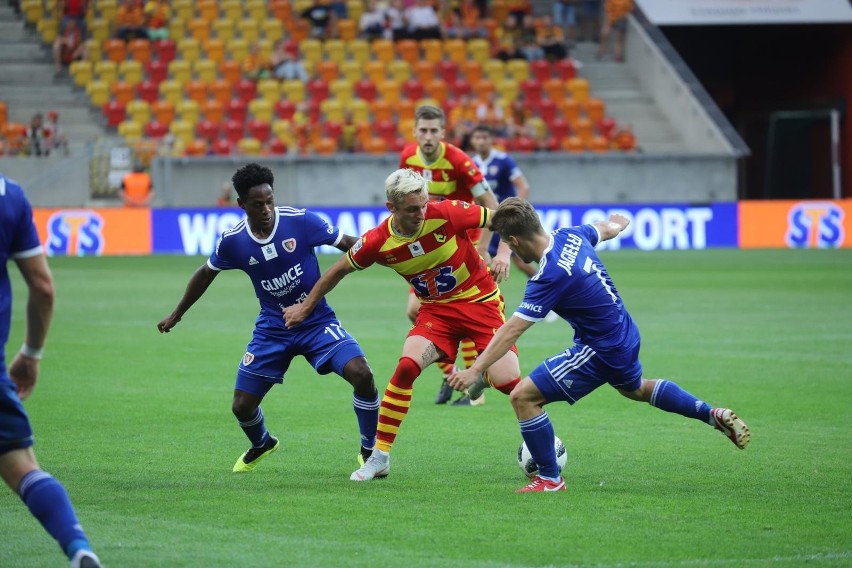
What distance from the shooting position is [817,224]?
28.0 m

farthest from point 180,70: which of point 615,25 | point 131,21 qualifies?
point 615,25

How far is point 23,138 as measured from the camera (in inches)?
1211

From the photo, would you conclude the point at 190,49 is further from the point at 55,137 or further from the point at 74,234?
the point at 74,234

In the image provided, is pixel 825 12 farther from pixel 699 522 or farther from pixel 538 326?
pixel 699 522

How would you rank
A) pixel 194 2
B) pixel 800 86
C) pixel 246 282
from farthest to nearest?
1. pixel 800 86
2. pixel 194 2
3. pixel 246 282

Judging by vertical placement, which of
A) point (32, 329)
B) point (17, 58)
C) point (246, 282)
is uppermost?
point (17, 58)

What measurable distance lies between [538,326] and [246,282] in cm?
847

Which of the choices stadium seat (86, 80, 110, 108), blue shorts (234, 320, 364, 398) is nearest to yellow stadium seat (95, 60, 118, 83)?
stadium seat (86, 80, 110, 108)

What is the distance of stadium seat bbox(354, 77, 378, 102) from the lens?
109ft

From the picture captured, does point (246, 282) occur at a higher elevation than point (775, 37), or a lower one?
lower

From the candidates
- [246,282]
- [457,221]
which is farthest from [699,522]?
[246,282]

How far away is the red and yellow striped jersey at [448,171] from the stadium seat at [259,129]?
68.8 feet

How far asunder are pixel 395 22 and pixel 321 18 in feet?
6.91

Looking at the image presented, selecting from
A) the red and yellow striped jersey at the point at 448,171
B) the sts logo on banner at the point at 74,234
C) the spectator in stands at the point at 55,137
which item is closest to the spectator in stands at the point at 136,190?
the sts logo on banner at the point at 74,234
